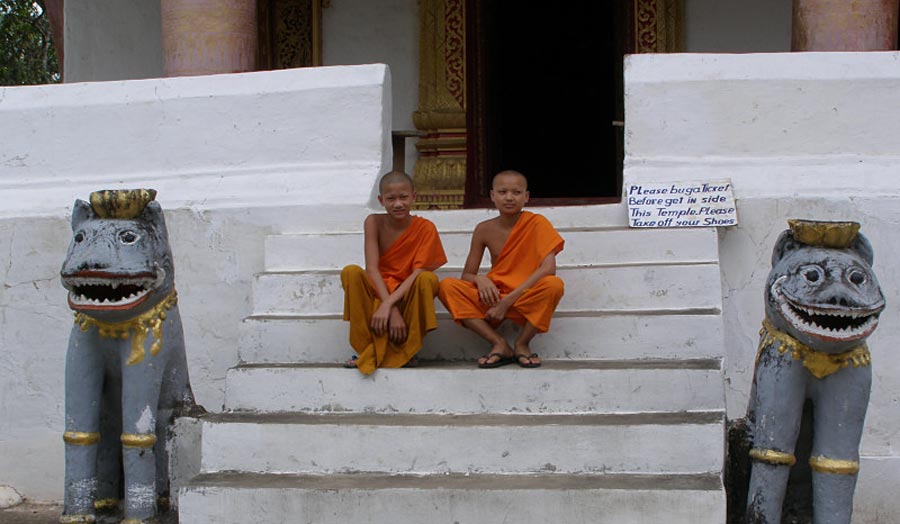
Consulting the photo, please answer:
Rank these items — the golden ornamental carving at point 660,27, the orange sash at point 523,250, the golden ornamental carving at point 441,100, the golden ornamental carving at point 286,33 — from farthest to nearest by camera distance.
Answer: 1. the golden ornamental carving at point 286,33
2. the golden ornamental carving at point 441,100
3. the golden ornamental carving at point 660,27
4. the orange sash at point 523,250

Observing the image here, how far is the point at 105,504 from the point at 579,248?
93.6 inches

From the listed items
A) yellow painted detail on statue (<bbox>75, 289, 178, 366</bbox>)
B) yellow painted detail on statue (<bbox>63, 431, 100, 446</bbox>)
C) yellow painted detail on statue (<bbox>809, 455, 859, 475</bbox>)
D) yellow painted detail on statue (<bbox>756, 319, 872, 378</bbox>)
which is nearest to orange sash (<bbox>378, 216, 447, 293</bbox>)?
yellow painted detail on statue (<bbox>75, 289, 178, 366</bbox>)

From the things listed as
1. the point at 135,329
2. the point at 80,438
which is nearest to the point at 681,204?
the point at 135,329

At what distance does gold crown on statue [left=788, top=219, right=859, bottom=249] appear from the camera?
421 centimetres

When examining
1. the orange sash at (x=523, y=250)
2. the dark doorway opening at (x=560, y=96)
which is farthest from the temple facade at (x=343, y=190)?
the dark doorway opening at (x=560, y=96)

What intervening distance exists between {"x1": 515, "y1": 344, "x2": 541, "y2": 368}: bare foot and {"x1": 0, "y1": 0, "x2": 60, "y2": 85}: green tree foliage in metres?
14.1

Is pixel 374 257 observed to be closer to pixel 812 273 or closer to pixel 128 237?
pixel 128 237

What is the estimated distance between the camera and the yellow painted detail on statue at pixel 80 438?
477 cm

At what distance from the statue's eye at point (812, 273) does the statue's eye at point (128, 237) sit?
97.7 inches

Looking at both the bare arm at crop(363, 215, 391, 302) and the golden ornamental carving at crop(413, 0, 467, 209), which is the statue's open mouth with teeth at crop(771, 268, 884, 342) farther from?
the golden ornamental carving at crop(413, 0, 467, 209)

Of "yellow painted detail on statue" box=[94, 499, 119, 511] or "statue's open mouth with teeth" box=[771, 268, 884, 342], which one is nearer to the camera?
"statue's open mouth with teeth" box=[771, 268, 884, 342]

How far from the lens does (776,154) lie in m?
5.89

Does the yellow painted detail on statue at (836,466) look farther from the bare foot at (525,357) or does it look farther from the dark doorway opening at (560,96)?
the dark doorway opening at (560,96)

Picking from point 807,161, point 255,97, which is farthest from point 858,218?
point 255,97
